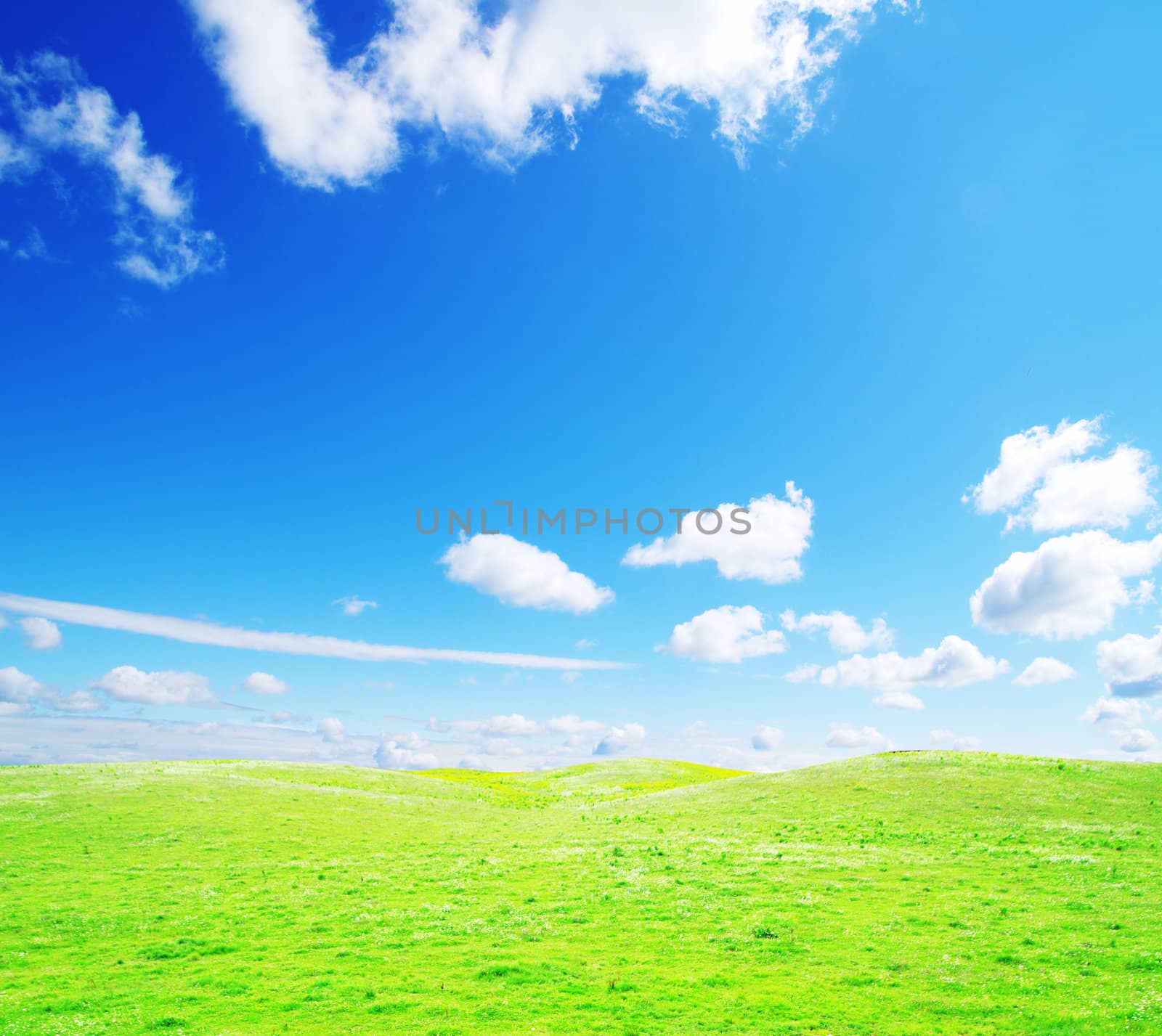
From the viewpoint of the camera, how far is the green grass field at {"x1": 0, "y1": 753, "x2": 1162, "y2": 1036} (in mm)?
18047

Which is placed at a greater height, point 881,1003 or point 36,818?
point 36,818

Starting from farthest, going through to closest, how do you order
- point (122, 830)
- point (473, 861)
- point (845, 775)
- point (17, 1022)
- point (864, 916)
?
point (845, 775)
point (122, 830)
point (473, 861)
point (864, 916)
point (17, 1022)

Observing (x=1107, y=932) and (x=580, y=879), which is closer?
(x=1107, y=932)

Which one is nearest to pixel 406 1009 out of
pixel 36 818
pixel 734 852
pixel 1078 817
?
pixel 734 852

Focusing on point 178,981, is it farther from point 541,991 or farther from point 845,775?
point 845,775

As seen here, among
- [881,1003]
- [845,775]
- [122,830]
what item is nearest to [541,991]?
[881,1003]

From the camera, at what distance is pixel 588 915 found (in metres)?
25.2

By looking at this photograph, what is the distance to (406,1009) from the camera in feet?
59.3

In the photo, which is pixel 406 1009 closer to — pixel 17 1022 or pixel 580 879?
pixel 17 1022

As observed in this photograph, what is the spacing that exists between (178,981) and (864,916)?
77.3ft

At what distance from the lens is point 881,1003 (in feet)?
59.9

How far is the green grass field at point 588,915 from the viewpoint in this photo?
59.2ft

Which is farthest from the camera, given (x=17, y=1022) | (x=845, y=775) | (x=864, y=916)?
(x=845, y=775)

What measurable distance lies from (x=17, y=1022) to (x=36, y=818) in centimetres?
3135
